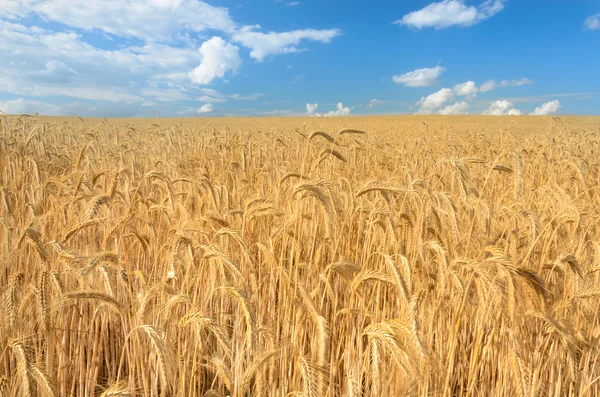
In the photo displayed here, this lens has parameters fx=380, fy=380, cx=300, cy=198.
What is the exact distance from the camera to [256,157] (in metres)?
6.52

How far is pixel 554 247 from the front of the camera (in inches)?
104

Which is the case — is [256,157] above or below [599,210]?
above

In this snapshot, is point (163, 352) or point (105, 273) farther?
point (105, 273)

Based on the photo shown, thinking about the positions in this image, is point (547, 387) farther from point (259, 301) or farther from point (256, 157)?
point (256, 157)

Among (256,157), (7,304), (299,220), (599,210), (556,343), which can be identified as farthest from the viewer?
(256,157)

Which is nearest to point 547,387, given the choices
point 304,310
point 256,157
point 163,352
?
point 304,310

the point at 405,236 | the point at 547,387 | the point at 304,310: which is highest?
the point at 405,236

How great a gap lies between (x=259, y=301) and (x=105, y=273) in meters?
0.79

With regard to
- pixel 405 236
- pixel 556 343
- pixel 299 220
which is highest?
pixel 299 220

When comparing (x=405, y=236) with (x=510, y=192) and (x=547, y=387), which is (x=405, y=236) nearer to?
(x=547, y=387)

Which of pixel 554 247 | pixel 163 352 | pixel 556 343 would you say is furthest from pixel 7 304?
pixel 554 247

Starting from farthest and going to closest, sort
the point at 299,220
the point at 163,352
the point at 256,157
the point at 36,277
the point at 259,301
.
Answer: the point at 256,157 → the point at 36,277 → the point at 299,220 → the point at 259,301 → the point at 163,352

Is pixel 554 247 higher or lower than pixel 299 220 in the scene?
lower

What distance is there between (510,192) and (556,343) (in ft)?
7.81
